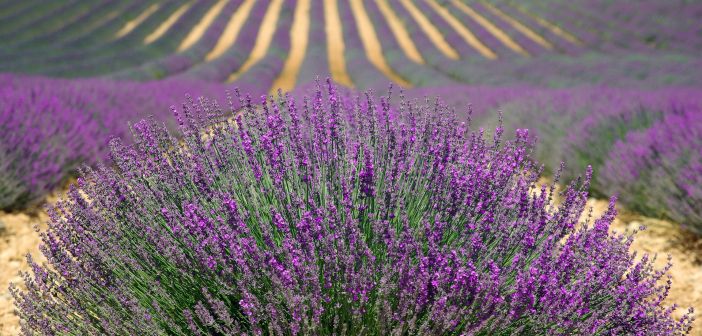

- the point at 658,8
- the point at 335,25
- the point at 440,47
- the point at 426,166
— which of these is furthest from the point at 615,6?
the point at 426,166

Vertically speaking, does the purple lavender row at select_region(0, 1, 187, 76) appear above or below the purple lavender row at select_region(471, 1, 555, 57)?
above

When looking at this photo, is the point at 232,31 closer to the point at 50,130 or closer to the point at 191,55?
the point at 191,55

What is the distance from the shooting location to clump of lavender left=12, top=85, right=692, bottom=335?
162 cm

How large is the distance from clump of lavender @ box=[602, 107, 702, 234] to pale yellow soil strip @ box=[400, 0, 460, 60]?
15804 mm

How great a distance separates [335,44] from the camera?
2436cm

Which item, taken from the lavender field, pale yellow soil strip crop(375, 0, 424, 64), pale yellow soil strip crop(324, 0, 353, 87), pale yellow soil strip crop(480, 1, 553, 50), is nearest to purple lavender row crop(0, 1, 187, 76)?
pale yellow soil strip crop(324, 0, 353, 87)

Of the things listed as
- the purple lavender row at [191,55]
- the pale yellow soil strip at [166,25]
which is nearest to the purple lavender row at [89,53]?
the pale yellow soil strip at [166,25]

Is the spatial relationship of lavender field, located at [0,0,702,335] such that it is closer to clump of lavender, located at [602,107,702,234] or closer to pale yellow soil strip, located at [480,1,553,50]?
clump of lavender, located at [602,107,702,234]

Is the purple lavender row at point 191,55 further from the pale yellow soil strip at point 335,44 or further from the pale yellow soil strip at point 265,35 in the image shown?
the pale yellow soil strip at point 335,44

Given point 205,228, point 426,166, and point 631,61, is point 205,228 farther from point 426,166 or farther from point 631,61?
point 631,61

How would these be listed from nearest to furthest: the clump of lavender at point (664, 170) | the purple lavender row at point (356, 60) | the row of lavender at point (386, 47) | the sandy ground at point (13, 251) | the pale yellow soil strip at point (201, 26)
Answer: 1. the sandy ground at point (13, 251)
2. the clump of lavender at point (664, 170)
3. the row of lavender at point (386, 47)
4. the purple lavender row at point (356, 60)
5. the pale yellow soil strip at point (201, 26)

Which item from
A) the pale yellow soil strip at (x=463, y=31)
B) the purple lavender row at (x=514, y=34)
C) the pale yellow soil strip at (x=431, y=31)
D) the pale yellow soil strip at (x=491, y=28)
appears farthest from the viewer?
the pale yellow soil strip at (x=431, y=31)

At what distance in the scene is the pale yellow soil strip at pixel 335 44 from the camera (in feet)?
57.9

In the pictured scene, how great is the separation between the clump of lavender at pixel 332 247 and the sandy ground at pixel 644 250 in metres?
1.18
